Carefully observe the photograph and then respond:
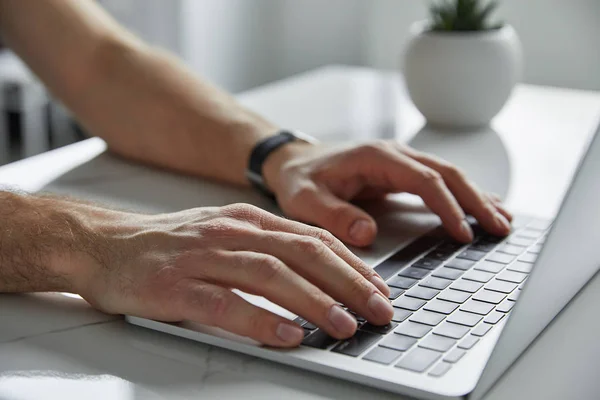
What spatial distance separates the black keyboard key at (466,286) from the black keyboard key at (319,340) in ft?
0.52

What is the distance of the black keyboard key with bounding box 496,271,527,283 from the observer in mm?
768

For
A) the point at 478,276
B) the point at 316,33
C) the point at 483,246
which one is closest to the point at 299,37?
the point at 316,33

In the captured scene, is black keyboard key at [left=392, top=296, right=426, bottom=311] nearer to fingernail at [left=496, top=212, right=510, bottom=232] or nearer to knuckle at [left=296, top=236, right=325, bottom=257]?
knuckle at [left=296, top=236, right=325, bottom=257]

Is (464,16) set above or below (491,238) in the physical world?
above

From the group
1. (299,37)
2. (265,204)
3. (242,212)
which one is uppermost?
(242,212)

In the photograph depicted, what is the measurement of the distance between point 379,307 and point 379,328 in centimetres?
2

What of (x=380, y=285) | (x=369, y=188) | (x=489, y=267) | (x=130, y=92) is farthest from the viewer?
(x=130, y=92)

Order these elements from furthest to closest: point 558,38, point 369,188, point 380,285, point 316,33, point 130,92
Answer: point 316,33 < point 558,38 < point 130,92 < point 369,188 < point 380,285

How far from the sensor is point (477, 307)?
0.70 metres

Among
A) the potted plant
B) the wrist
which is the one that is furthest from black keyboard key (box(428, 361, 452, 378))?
the potted plant

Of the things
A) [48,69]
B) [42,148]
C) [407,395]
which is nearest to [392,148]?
[407,395]

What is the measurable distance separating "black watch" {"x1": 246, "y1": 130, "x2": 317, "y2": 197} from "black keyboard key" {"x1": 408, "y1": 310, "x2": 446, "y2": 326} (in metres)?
0.40

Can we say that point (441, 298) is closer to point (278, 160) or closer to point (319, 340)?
point (319, 340)

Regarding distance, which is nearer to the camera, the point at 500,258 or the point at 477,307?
the point at 477,307
